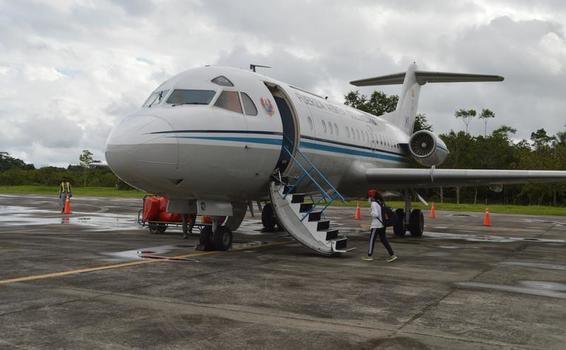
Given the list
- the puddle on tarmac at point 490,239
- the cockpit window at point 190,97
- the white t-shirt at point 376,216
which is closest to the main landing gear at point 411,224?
the puddle on tarmac at point 490,239

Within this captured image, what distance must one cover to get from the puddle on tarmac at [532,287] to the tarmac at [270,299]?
0.03 meters

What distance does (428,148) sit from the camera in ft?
63.8

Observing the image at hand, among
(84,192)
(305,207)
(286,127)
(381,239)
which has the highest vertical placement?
(286,127)

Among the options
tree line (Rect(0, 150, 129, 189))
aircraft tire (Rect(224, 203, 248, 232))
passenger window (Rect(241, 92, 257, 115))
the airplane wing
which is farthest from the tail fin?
tree line (Rect(0, 150, 129, 189))

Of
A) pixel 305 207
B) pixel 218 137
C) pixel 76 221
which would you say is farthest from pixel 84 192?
pixel 218 137

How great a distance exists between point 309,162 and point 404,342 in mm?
8593

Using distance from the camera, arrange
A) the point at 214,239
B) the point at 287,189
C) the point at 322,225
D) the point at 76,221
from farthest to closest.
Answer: the point at 76,221
the point at 287,189
the point at 322,225
the point at 214,239

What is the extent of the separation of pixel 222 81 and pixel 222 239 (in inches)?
129

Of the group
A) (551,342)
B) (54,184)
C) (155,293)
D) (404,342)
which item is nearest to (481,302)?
(551,342)

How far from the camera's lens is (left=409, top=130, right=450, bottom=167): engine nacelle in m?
19.0

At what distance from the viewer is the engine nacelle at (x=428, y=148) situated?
62.4 ft

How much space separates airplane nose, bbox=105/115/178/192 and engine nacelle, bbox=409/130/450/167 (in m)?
11.1

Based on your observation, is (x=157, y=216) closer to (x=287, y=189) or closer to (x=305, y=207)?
(x=287, y=189)

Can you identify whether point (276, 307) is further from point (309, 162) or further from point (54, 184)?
point (54, 184)
